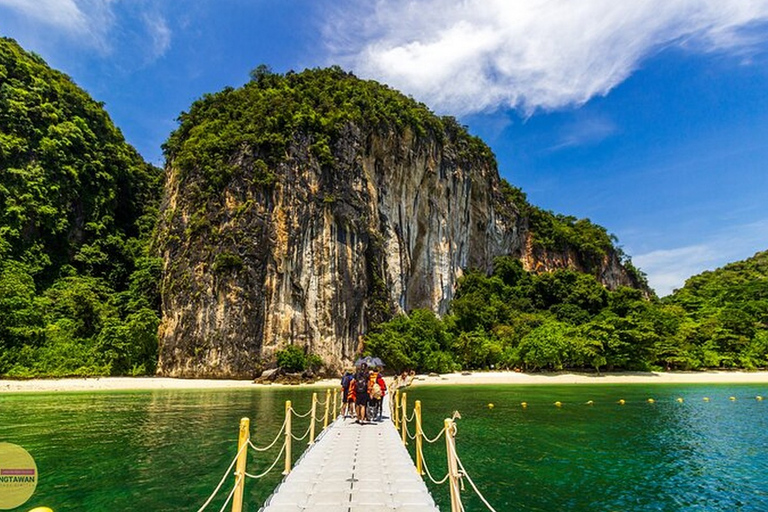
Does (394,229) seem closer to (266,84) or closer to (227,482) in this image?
(266,84)

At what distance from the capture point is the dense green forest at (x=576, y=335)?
146 feet

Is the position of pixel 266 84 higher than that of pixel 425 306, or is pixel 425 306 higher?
pixel 266 84

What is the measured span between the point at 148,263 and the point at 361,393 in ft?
141

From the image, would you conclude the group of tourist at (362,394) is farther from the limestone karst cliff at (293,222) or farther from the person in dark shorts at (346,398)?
the limestone karst cliff at (293,222)

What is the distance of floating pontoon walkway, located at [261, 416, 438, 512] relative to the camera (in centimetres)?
604

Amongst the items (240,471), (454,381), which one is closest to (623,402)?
(454,381)

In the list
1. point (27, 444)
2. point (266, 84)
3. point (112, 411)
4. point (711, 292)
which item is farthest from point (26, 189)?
point (711, 292)

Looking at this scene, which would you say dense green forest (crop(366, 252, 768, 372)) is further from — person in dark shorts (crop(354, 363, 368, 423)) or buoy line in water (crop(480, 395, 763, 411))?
person in dark shorts (crop(354, 363, 368, 423))

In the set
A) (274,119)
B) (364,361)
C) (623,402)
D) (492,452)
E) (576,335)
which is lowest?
(492,452)

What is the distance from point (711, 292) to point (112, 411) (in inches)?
3230

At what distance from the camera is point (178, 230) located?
47281 mm

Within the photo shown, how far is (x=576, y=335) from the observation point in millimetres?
46438

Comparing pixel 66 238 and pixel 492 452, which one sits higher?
pixel 66 238

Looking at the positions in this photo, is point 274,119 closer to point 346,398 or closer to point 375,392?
point 346,398
